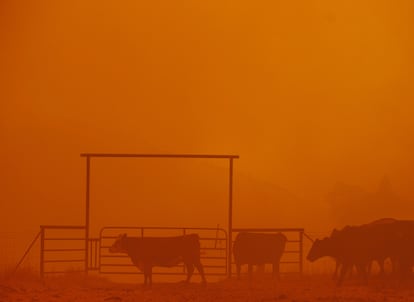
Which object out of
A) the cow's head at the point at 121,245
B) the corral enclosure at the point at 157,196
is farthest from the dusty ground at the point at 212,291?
the corral enclosure at the point at 157,196

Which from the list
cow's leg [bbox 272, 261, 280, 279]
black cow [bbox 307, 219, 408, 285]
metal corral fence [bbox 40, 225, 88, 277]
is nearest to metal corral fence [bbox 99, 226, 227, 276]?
cow's leg [bbox 272, 261, 280, 279]

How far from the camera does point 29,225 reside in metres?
59.3

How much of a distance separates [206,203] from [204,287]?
221ft

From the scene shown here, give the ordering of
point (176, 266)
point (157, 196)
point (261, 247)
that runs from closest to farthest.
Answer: point (176, 266), point (261, 247), point (157, 196)

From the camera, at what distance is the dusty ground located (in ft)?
40.9

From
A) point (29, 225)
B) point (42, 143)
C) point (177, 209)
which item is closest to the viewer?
point (29, 225)

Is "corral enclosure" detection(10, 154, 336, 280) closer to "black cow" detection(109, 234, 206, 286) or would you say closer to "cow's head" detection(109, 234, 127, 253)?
"cow's head" detection(109, 234, 127, 253)

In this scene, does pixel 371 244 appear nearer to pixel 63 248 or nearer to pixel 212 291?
pixel 212 291

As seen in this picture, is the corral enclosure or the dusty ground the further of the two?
the corral enclosure

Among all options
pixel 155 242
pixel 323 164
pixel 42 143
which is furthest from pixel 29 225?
pixel 323 164

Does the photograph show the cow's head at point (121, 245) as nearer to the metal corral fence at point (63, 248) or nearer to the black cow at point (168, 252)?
the black cow at point (168, 252)

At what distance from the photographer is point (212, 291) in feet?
46.2

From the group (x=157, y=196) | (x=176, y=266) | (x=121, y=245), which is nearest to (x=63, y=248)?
(x=121, y=245)

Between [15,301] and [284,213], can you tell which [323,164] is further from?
[15,301]
